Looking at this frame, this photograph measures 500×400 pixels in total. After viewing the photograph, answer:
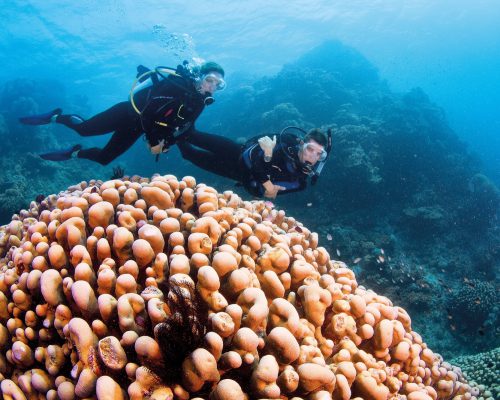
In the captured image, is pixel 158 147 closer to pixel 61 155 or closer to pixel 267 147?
pixel 267 147

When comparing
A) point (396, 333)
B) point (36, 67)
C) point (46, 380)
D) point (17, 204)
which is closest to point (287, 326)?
point (396, 333)

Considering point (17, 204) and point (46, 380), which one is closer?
point (46, 380)

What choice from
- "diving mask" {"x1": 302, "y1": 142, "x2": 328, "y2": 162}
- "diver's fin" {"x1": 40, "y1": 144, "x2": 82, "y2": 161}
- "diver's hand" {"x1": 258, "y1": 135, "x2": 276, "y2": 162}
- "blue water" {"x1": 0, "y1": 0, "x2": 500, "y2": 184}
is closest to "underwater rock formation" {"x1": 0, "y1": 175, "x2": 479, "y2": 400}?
"diving mask" {"x1": 302, "y1": 142, "x2": 328, "y2": 162}

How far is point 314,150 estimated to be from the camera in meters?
5.48

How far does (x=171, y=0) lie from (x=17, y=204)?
85.7 ft

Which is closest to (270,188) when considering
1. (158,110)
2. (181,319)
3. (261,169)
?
(261,169)

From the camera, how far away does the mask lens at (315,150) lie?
5.45 metres

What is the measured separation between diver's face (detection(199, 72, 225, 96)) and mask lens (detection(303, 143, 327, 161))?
2.49 meters

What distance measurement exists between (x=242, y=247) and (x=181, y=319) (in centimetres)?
106

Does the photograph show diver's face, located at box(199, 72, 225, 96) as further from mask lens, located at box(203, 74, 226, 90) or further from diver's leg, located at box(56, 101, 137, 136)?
diver's leg, located at box(56, 101, 137, 136)

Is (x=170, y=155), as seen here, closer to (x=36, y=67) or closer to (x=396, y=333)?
(x=396, y=333)

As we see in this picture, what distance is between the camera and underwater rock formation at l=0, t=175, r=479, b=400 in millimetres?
1541

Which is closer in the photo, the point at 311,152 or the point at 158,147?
the point at 311,152

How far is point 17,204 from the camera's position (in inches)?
437
